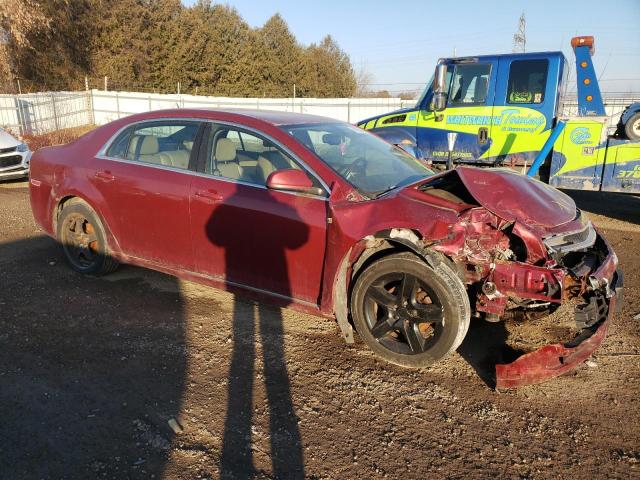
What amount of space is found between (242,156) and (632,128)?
22.0ft

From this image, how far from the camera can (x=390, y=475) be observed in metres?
2.52

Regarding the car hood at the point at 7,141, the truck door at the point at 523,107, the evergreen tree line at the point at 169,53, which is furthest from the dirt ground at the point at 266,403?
the evergreen tree line at the point at 169,53

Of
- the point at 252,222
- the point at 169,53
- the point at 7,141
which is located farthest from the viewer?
the point at 169,53

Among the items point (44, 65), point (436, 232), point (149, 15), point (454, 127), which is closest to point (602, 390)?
point (436, 232)

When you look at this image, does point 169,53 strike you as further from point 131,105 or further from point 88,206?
point 88,206

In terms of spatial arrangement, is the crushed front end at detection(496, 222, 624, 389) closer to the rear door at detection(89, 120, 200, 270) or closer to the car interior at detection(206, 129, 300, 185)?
the car interior at detection(206, 129, 300, 185)

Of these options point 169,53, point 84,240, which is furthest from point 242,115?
point 169,53

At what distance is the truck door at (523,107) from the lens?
7.73 metres

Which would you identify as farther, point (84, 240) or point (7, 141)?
point (7, 141)

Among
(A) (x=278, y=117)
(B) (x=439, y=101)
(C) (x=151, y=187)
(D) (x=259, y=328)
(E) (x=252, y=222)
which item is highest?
(B) (x=439, y=101)

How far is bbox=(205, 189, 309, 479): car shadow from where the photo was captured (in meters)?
2.75

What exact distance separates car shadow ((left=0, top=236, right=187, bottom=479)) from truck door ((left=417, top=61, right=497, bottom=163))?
5.29m

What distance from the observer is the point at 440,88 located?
26.5ft

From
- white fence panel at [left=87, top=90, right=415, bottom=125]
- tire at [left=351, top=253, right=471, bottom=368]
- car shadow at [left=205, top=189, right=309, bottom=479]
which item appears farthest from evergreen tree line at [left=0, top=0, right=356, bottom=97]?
tire at [left=351, top=253, right=471, bottom=368]
